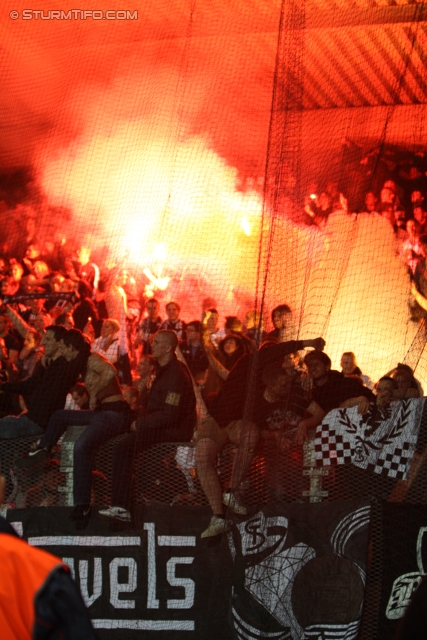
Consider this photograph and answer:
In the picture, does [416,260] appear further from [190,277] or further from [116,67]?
[116,67]

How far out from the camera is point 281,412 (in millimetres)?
5547

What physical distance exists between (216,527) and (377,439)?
3.72ft

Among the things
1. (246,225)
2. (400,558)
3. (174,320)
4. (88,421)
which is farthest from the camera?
(174,320)

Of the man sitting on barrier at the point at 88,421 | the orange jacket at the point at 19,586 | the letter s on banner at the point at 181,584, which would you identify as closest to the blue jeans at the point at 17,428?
the man sitting on barrier at the point at 88,421

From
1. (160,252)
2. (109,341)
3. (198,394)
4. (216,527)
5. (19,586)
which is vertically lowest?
(216,527)

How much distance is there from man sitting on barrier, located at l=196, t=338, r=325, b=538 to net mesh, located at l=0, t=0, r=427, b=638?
32 mm

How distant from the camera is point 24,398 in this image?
6.17 metres

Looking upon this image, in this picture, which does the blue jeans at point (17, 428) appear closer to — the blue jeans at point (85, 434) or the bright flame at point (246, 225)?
the blue jeans at point (85, 434)

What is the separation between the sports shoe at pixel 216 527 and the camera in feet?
17.6

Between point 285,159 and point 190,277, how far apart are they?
1.24m

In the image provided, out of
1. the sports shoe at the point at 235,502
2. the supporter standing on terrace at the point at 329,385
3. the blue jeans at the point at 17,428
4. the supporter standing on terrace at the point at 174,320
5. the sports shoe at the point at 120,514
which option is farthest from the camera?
the supporter standing on terrace at the point at 174,320

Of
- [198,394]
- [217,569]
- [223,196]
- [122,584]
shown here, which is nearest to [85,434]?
[198,394]

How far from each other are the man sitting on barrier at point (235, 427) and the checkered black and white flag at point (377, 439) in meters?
0.48

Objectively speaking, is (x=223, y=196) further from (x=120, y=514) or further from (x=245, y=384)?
(x=120, y=514)
